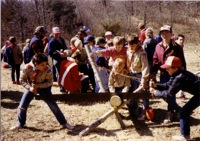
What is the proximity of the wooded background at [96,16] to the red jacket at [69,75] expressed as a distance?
1239 cm

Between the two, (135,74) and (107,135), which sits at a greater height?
(135,74)

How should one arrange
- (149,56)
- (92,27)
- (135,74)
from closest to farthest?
(135,74), (149,56), (92,27)

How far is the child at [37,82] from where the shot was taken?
547 centimetres

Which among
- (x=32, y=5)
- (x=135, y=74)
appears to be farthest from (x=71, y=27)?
(x=135, y=74)

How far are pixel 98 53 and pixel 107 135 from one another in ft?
5.85

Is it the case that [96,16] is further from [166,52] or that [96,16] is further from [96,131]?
[96,131]

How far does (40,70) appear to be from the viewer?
219 inches

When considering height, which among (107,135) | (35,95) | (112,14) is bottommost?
(107,135)

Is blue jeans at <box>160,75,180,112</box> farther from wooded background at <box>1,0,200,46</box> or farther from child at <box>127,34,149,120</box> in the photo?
wooded background at <box>1,0,200,46</box>

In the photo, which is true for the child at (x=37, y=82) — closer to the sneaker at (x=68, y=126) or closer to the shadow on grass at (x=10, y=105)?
the sneaker at (x=68, y=126)

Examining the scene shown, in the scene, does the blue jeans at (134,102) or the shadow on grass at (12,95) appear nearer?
the blue jeans at (134,102)

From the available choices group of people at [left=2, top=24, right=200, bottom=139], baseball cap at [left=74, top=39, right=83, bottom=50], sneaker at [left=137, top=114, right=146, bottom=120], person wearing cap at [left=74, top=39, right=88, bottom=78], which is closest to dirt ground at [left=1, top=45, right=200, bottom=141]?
sneaker at [left=137, top=114, right=146, bottom=120]

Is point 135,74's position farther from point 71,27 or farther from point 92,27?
point 92,27

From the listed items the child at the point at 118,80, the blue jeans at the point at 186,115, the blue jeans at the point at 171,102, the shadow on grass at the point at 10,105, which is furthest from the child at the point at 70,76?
the blue jeans at the point at 186,115
